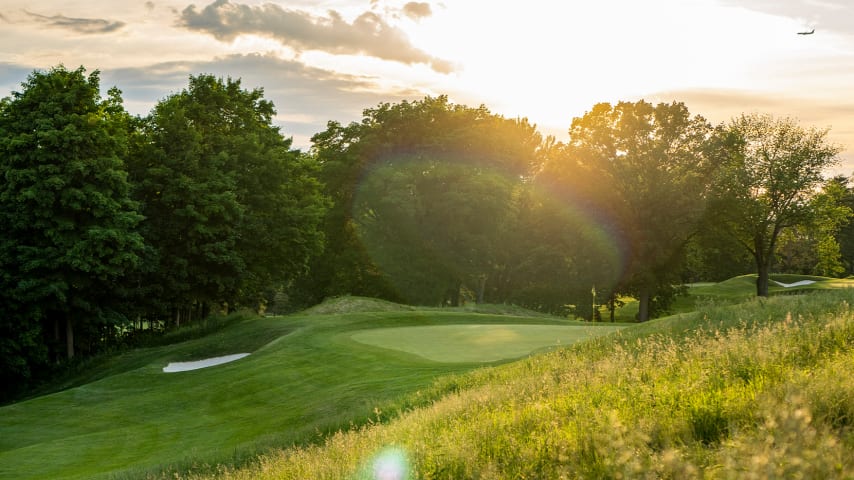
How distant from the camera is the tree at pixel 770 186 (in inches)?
1960

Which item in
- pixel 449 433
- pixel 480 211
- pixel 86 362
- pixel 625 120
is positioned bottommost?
pixel 86 362

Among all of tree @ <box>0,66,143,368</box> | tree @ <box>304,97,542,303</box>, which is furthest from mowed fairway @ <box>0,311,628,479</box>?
tree @ <box>304,97,542,303</box>

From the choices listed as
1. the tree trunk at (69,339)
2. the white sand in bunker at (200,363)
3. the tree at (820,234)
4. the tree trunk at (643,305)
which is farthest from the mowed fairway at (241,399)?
the tree at (820,234)

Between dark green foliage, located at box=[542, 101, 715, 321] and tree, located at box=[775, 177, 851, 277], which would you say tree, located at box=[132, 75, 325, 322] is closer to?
dark green foliage, located at box=[542, 101, 715, 321]

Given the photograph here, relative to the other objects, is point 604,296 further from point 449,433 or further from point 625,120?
point 449,433

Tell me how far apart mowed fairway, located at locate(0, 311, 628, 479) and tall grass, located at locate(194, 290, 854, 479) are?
4767 mm

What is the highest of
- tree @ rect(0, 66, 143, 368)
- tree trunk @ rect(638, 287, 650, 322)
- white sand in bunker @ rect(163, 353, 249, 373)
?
tree @ rect(0, 66, 143, 368)

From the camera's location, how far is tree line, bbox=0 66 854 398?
34312 millimetres

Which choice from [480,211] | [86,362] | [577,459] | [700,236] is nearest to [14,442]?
[86,362]

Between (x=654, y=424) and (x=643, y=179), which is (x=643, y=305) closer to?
(x=643, y=179)

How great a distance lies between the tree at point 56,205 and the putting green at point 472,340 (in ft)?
52.4

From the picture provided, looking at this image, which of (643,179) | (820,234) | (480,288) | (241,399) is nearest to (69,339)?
(241,399)

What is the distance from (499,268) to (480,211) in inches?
423

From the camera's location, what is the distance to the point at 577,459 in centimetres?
580
